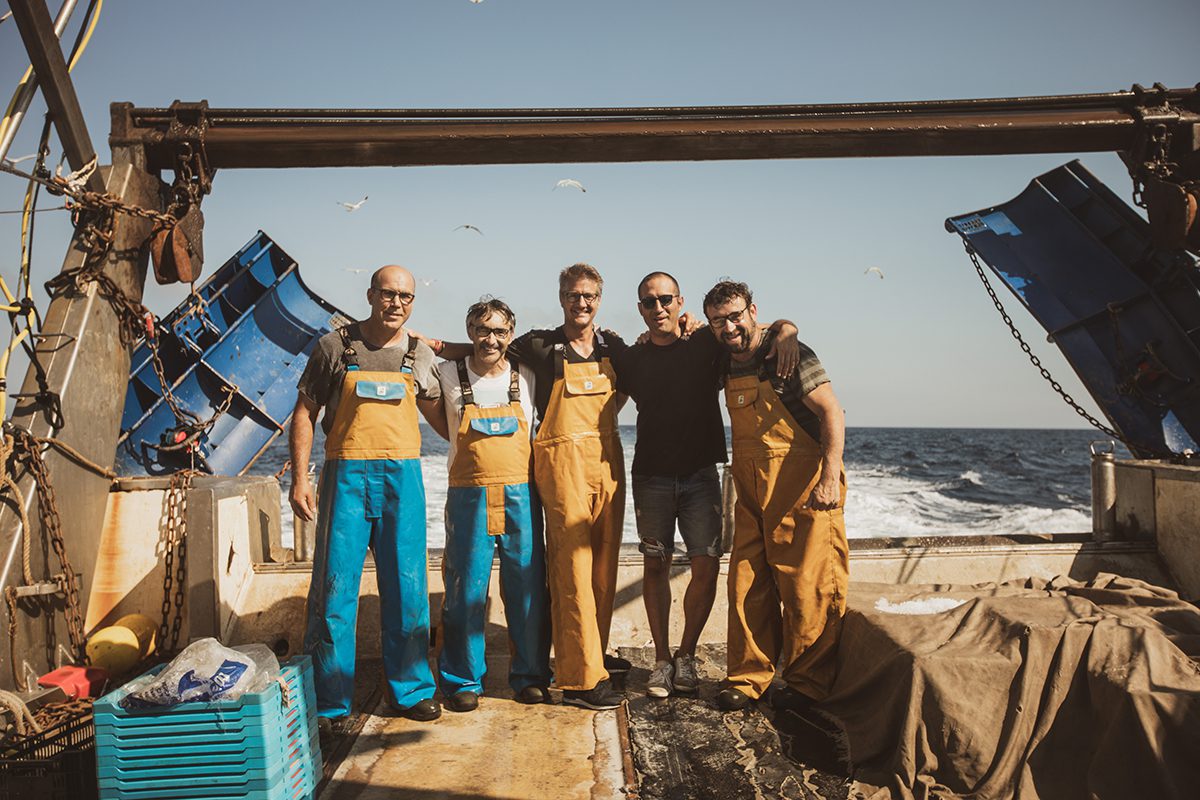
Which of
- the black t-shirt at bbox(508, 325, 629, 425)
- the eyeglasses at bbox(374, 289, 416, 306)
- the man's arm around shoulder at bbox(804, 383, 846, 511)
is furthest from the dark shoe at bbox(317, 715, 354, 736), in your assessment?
the man's arm around shoulder at bbox(804, 383, 846, 511)

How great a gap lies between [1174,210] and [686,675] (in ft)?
11.9

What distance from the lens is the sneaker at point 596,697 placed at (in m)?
3.95

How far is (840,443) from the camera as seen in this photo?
3840 millimetres

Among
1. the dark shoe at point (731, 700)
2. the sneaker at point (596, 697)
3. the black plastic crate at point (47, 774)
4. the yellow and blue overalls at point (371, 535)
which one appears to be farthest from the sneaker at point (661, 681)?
the black plastic crate at point (47, 774)

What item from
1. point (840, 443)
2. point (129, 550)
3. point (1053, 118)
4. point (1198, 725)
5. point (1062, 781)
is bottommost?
point (1062, 781)

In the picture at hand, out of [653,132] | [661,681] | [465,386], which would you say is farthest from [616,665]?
[653,132]

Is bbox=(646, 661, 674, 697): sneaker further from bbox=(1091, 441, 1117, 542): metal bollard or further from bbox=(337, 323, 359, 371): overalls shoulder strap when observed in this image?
bbox=(1091, 441, 1117, 542): metal bollard

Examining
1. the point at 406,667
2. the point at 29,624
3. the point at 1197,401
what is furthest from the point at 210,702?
the point at 1197,401

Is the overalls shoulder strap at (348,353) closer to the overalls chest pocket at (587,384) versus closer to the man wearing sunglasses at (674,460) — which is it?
the overalls chest pocket at (587,384)

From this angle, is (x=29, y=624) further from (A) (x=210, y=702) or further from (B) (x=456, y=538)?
(B) (x=456, y=538)

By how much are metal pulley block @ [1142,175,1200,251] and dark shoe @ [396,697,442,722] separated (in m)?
4.61

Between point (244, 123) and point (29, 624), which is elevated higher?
point (244, 123)

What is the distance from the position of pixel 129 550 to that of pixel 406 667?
1739 mm

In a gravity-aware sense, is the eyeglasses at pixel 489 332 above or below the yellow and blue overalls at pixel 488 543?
above
